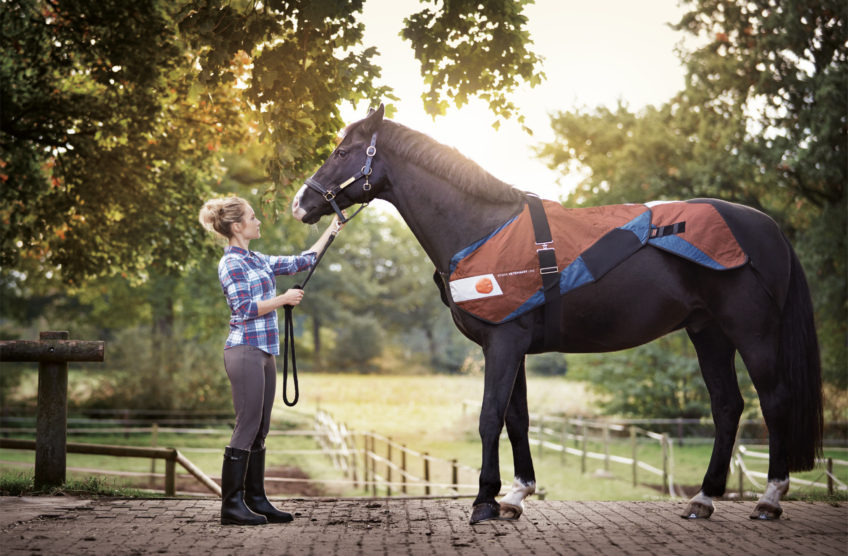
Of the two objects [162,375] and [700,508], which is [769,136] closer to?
[700,508]

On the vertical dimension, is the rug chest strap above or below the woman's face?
below

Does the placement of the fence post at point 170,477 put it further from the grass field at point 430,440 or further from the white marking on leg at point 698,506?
the white marking on leg at point 698,506

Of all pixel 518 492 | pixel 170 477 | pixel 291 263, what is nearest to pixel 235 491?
pixel 291 263

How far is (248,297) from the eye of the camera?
4.88m

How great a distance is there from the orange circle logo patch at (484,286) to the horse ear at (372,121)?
1317 mm

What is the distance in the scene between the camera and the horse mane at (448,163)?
516cm

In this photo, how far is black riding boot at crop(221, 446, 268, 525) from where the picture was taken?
4.82 m

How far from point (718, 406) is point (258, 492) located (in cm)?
324

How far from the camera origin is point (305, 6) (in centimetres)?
643

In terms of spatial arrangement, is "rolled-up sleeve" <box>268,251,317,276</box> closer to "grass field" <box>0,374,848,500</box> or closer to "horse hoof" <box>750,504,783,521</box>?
"horse hoof" <box>750,504,783,521</box>

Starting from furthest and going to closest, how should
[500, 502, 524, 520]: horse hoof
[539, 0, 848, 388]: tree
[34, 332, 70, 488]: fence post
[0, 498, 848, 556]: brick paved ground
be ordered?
1. [539, 0, 848, 388]: tree
2. [34, 332, 70, 488]: fence post
3. [500, 502, 524, 520]: horse hoof
4. [0, 498, 848, 556]: brick paved ground

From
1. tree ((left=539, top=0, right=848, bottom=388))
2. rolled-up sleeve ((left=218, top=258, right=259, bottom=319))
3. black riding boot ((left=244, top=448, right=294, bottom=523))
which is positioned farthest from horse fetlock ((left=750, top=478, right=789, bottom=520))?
tree ((left=539, top=0, right=848, bottom=388))

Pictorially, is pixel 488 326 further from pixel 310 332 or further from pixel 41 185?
pixel 310 332

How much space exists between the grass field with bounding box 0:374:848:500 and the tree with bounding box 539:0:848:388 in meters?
4.83
